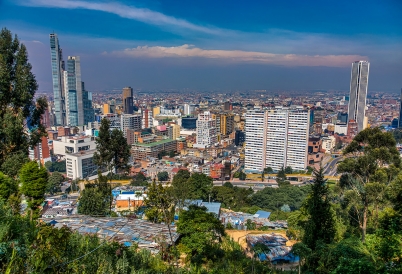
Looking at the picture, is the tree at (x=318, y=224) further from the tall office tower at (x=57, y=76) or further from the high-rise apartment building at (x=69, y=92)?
the tall office tower at (x=57, y=76)

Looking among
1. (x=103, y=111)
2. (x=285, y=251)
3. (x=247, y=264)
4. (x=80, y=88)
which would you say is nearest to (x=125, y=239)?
(x=247, y=264)

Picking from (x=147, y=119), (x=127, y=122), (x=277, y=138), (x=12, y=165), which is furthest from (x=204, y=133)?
(x=12, y=165)

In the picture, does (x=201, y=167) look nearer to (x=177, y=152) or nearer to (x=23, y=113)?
(x=177, y=152)

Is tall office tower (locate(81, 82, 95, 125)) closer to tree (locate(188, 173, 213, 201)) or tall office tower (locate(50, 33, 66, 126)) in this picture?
tall office tower (locate(50, 33, 66, 126))

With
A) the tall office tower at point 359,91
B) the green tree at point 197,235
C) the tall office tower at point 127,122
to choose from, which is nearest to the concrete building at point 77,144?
the tall office tower at point 127,122

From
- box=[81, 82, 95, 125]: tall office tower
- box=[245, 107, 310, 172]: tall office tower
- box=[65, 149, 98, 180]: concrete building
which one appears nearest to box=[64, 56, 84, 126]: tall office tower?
box=[81, 82, 95, 125]: tall office tower
